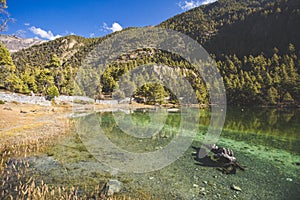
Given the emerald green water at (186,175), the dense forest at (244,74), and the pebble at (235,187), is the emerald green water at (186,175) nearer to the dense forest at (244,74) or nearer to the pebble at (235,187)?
the pebble at (235,187)

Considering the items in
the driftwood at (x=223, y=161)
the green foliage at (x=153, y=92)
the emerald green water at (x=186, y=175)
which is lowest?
the emerald green water at (x=186, y=175)

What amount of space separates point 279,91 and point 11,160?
9631 cm

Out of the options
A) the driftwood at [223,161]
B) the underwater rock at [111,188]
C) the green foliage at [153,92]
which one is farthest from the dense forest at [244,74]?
the underwater rock at [111,188]

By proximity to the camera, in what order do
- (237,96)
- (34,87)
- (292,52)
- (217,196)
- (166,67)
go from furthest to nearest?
(166,67), (292,52), (237,96), (34,87), (217,196)

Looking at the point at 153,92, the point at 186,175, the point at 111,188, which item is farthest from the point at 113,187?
the point at 153,92

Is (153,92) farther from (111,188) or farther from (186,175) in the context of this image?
(111,188)

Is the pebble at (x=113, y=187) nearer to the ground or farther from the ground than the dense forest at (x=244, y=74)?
nearer to the ground

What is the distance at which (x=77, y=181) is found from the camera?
9.84 m

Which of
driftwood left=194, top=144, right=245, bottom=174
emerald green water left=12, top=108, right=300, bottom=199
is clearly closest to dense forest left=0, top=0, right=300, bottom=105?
emerald green water left=12, top=108, right=300, bottom=199

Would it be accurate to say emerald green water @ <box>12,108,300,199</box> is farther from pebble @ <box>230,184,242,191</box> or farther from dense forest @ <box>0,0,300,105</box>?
dense forest @ <box>0,0,300,105</box>

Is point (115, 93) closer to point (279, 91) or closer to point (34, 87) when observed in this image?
point (34, 87)

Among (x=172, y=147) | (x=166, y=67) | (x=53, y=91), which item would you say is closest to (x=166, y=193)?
(x=172, y=147)

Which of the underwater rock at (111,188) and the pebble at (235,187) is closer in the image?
the underwater rock at (111,188)

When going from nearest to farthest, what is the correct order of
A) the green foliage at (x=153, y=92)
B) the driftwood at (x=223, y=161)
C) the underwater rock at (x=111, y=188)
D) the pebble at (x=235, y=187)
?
the underwater rock at (x=111, y=188)
the pebble at (x=235, y=187)
the driftwood at (x=223, y=161)
the green foliage at (x=153, y=92)
